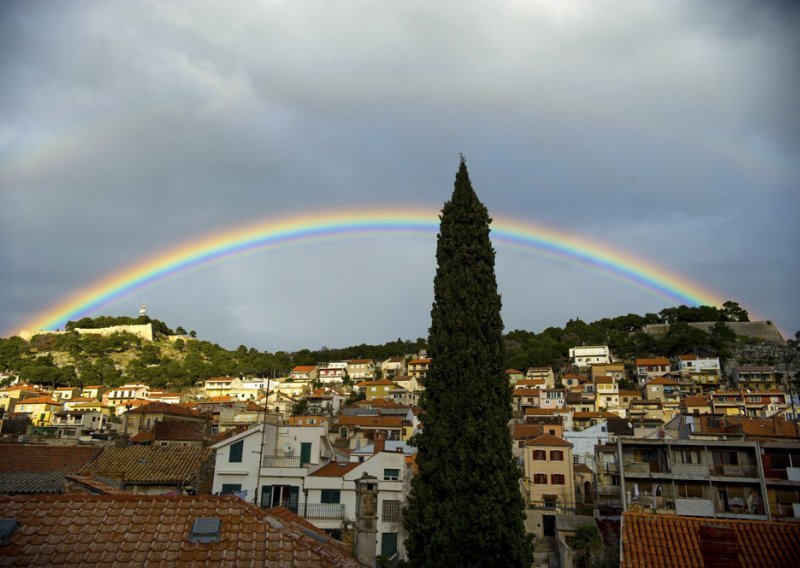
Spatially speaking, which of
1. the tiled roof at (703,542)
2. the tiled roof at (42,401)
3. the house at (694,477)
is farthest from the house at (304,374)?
the tiled roof at (703,542)

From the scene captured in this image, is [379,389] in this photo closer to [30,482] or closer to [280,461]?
[280,461]

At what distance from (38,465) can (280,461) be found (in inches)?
450

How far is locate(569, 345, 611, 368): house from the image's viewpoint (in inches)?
4968

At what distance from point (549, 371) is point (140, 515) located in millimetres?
113915

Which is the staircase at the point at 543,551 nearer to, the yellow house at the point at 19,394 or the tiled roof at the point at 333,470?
the tiled roof at the point at 333,470

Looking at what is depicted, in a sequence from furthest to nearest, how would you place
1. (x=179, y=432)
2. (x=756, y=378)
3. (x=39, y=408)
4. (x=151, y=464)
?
(x=756, y=378) → (x=39, y=408) → (x=179, y=432) → (x=151, y=464)

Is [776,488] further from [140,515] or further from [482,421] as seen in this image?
[140,515]

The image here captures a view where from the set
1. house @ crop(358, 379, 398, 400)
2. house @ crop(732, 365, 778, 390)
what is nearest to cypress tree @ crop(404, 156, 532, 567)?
house @ crop(358, 379, 398, 400)

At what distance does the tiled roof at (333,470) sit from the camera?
3275cm

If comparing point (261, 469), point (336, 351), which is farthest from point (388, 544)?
point (336, 351)

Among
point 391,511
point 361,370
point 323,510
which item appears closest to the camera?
point 391,511

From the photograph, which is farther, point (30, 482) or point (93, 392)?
point (93, 392)

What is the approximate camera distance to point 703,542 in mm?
14258

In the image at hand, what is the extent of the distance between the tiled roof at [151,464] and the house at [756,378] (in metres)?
101
